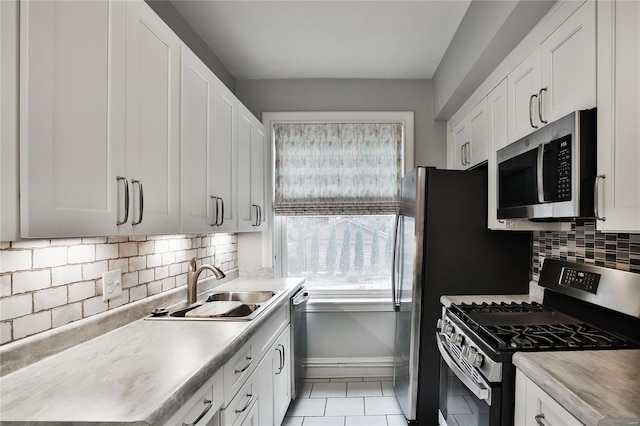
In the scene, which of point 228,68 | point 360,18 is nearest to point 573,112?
point 360,18

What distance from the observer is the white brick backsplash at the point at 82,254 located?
146cm

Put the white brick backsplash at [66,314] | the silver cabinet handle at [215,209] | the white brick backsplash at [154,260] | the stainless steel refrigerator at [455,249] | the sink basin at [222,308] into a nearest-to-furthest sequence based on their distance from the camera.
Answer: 1. the white brick backsplash at [66,314]
2. the sink basin at [222,308]
3. the white brick backsplash at [154,260]
4. the silver cabinet handle at [215,209]
5. the stainless steel refrigerator at [455,249]

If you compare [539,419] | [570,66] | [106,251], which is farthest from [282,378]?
[570,66]

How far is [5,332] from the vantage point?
1.17 metres

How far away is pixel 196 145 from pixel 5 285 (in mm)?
1000

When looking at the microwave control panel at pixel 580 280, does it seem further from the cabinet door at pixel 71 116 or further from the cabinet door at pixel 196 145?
the cabinet door at pixel 71 116

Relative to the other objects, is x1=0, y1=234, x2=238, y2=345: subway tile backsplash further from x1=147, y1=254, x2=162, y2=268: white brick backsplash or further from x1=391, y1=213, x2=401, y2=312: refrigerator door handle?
x1=391, y1=213, x2=401, y2=312: refrigerator door handle

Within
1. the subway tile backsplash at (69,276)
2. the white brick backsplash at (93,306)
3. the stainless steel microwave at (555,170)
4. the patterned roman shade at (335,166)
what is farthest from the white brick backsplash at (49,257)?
the patterned roman shade at (335,166)

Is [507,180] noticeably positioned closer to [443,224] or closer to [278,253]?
[443,224]

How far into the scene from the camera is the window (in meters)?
3.48

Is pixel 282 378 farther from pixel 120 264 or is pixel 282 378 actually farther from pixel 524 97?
pixel 524 97

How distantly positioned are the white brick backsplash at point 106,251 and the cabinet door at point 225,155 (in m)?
0.59

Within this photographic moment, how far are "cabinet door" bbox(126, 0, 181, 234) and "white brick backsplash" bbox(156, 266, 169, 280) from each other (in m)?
0.50

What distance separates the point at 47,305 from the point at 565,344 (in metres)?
1.86
